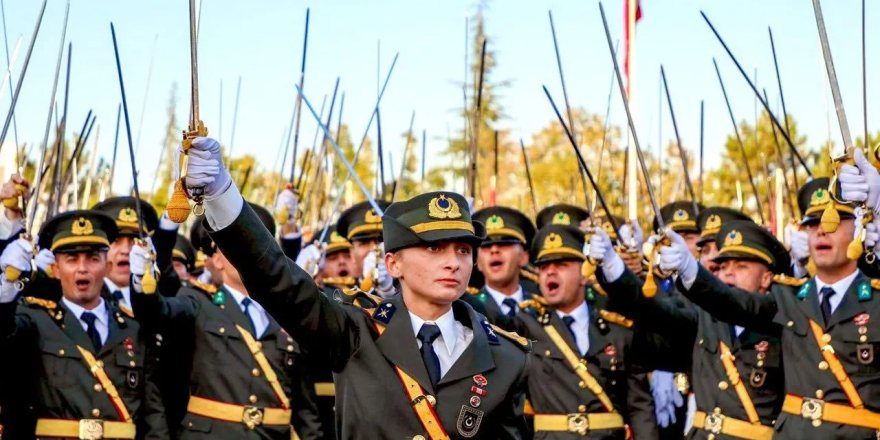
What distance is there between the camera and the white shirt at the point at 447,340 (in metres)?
5.21

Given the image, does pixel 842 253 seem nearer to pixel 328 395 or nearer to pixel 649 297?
pixel 649 297

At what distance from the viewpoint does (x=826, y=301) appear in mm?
7992

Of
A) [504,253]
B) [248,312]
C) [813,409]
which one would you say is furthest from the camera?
[504,253]

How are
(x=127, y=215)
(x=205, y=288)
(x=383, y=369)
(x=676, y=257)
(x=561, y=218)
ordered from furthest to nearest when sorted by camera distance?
(x=561, y=218), (x=127, y=215), (x=205, y=288), (x=676, y=257), (x=383, y=369)

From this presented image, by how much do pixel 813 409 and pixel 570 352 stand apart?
228 cm

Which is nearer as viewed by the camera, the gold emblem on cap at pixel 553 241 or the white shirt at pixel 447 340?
the white shirt at pixel 447 340

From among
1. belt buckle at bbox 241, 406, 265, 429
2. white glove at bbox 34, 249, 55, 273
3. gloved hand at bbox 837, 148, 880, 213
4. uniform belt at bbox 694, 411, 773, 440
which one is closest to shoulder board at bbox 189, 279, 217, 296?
belt buckle at bbox 241, 406, 265, 429

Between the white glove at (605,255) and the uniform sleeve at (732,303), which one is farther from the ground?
the white glove at (605,255)

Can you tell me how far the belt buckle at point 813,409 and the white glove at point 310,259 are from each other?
3824 millimetres

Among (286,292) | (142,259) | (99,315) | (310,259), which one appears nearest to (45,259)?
(99,315)

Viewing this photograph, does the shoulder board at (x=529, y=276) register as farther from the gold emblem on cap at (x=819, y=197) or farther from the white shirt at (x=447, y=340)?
the white shirt at (x=447, y=340)

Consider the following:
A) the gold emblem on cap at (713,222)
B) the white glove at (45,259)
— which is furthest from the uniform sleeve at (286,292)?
the gold emblem on cap at (713,222)

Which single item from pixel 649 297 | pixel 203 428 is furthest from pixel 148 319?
pixel 649 297

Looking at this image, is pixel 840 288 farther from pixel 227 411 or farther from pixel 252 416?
pixel 227 411
